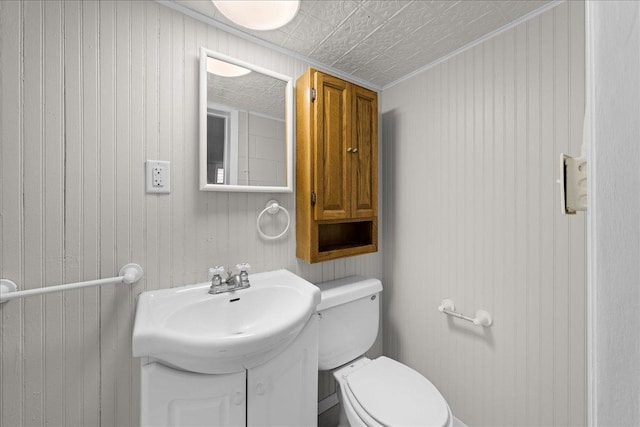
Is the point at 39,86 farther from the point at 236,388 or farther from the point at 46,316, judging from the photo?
the point at 236,388

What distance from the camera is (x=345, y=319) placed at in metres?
1.36

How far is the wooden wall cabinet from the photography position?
1.29 metres

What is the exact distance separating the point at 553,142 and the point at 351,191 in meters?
0.87

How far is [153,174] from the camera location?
1.01 m

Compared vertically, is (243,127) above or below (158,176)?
above

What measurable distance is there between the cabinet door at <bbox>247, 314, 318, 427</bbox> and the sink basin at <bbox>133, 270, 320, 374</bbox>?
0.06m

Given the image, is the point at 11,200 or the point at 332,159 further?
the point at 332,159

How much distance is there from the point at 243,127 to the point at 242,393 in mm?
1055

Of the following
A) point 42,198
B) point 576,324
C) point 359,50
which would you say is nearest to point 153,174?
point 42,198

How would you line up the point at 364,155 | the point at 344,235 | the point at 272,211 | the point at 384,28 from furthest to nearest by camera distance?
the point at 344,235, the point at 364,155, the point at 272,211, the point at 384,28

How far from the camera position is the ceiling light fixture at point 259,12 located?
100cm

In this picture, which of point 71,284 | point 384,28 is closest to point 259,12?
point 384,28

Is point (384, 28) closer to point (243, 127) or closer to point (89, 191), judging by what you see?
point (243, 127)

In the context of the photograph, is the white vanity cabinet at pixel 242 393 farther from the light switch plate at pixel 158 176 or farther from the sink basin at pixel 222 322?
the light switch plate at pixel 158 176
